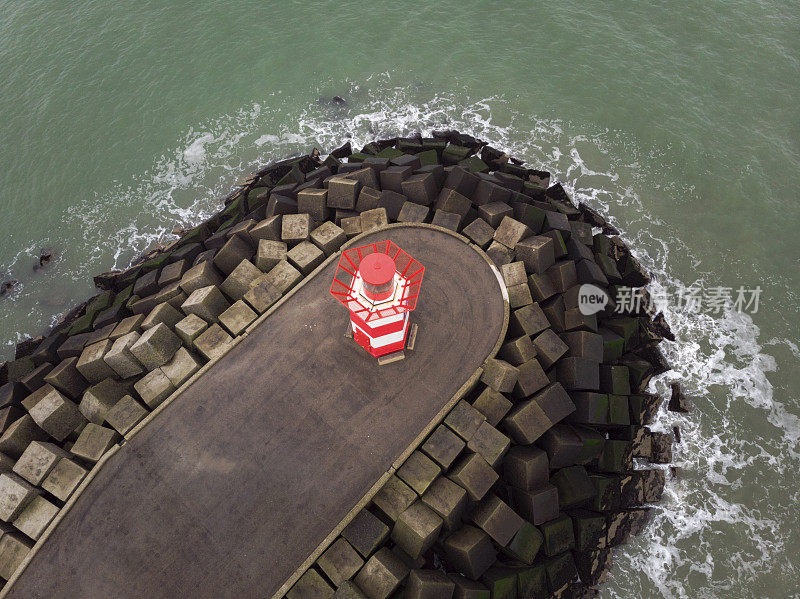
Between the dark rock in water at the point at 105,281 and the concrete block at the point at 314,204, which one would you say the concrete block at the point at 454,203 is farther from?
the dark rock in water at the point at 105,281

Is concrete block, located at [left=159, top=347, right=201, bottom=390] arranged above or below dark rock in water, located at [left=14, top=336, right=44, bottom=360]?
above

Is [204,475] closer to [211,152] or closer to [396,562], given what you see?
[396,562]

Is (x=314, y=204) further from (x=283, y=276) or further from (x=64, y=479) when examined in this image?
(x=64, y=479)

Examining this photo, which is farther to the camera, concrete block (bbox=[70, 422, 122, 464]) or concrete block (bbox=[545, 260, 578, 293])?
concrete block (bbox=[545, 260, 578, 293])

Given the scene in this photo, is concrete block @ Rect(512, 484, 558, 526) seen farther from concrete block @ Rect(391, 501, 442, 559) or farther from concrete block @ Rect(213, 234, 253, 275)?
concrete block @ Rect(213, 234, 253, 275)

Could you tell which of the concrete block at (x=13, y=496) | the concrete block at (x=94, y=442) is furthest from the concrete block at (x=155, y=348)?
the concrete block at (x=13, y=496)

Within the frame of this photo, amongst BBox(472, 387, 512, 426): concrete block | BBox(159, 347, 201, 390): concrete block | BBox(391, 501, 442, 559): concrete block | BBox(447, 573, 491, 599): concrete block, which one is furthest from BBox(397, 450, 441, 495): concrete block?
BBox(159, 347, 201, 390): concrete block

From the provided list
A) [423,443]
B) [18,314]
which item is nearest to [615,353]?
[423,443]
